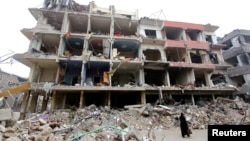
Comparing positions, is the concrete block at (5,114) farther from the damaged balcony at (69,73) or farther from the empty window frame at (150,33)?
the empty window frame at (150,33)

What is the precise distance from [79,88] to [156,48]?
12084 millimetres

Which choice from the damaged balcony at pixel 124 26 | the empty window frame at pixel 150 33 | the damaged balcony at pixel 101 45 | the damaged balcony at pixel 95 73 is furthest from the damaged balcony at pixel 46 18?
the empty window frame at pixel 150 33

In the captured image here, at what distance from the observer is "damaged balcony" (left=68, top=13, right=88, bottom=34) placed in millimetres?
21734

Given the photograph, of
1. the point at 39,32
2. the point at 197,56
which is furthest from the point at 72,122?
the point at 197,56

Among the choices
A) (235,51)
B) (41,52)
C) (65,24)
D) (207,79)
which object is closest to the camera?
(41,52)

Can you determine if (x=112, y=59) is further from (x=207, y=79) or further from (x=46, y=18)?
(x=207, y=79)

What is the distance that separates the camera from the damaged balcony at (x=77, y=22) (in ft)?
71.3

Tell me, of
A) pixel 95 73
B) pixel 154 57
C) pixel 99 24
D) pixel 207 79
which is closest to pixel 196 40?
pixel 207 79

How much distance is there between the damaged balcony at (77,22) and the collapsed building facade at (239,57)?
73.8ft

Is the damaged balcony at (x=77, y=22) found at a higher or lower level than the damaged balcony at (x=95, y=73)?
higher

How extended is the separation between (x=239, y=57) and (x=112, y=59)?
2019 cm

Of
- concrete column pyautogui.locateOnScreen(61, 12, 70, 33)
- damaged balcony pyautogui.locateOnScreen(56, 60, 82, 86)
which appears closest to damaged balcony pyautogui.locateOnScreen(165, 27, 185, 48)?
damaged balcony pyautogui.locateOnScreen(56, 60, 82, 86)

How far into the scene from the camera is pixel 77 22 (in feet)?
74.9

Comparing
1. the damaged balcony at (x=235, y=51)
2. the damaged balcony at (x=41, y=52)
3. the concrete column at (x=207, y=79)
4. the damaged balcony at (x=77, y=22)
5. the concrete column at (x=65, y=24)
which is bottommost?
the concrete column at (x=207, y=79)
